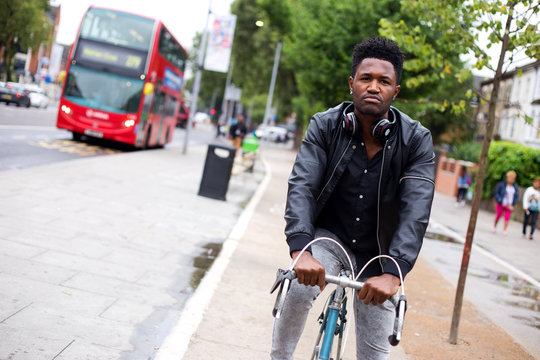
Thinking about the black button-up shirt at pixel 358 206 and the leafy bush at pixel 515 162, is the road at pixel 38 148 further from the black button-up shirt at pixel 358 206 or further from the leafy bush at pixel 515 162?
the leafy bush at pixel 515 162

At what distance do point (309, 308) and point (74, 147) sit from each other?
17.7 meters

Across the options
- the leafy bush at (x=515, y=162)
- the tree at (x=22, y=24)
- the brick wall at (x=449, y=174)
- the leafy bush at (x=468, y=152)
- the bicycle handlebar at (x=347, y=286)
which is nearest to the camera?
the bicycle handlebar at (x=347, y=286)

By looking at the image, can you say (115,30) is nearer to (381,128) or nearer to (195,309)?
(195,309)

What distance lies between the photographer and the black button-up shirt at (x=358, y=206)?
9.53 feet

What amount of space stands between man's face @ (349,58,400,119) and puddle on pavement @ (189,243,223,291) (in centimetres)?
340

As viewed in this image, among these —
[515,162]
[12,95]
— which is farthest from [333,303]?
[12,95]

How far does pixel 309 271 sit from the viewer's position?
8.17 feet

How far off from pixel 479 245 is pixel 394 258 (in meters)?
12.0

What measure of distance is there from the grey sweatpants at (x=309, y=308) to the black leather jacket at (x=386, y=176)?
0.18 metres

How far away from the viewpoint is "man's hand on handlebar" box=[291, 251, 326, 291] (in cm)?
249

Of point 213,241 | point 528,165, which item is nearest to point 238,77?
point 528,165

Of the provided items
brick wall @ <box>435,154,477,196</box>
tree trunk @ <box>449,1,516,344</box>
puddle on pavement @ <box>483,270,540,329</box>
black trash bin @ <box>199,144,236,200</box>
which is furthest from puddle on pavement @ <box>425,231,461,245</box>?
brick wall @ <box>435,154,477,196</box>

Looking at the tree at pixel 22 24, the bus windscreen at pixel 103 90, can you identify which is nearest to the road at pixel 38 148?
the bus windscreen at pixel 103 90

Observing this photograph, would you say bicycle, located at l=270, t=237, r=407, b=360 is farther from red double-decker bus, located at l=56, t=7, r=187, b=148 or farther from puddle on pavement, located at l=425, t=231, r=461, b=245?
red double-decker bus, located at l=56, t=7, r=187, b=148
